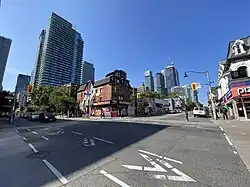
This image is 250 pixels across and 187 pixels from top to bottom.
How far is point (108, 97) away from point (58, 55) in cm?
5276

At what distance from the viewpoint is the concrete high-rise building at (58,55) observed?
81.1 m

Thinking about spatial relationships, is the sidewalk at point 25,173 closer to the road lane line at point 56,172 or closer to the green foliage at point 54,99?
the road lane line at point 56,172

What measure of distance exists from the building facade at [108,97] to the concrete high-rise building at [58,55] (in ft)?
115

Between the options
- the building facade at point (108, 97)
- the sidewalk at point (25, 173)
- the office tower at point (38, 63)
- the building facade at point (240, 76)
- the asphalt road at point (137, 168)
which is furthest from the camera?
the office tower at point (38, 63)

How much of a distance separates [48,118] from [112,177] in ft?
95.0

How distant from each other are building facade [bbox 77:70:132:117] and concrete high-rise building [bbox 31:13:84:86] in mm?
35046

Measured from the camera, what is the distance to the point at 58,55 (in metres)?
85.9

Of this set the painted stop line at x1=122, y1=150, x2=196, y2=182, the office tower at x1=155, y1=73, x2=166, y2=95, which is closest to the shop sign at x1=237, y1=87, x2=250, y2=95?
the painted stop line at x1=122, y1=150, x2=196, y2=182

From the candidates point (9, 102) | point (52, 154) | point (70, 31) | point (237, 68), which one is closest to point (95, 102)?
point (9, 102)

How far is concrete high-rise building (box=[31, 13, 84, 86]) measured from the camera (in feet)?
266

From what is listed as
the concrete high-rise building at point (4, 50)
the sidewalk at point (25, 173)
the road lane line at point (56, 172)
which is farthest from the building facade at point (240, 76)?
the concrete high-rise building at point (4, 50)

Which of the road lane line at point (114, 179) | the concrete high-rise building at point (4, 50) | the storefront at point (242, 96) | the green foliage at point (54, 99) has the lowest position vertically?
the road lane line at point (114, 179)

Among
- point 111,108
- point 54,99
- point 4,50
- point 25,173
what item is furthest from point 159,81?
point 25,173

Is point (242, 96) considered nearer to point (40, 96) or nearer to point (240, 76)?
point (240, 76)
